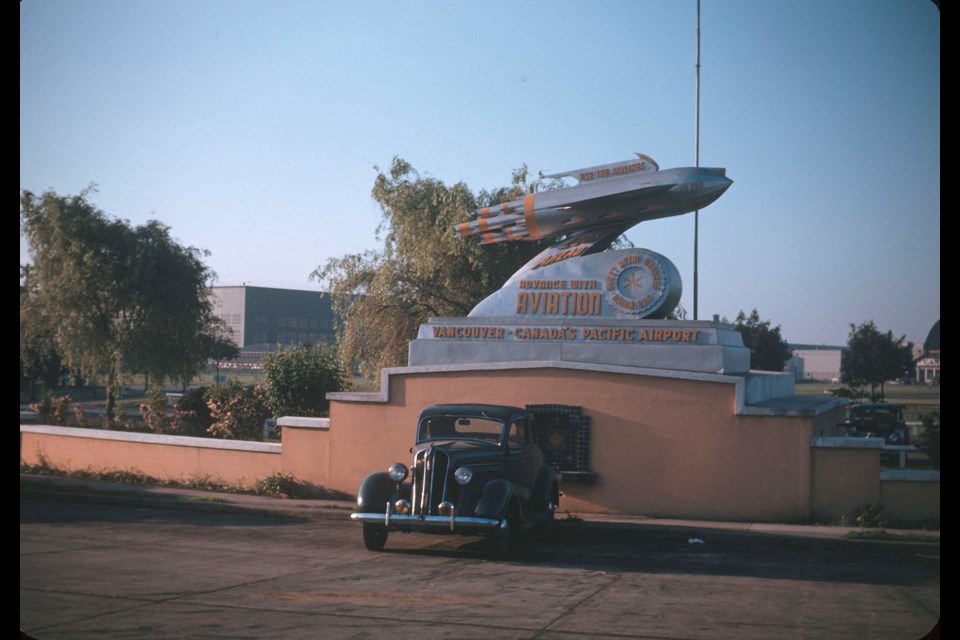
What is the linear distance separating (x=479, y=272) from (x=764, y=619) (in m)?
19.9

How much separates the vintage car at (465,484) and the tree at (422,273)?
552 inches

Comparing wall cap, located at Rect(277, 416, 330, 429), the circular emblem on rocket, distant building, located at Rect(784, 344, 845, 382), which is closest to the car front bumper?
wall cap, located at Rect(277, 416, 330, 429)

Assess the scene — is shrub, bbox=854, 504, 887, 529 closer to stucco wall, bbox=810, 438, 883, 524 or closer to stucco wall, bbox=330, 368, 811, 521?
stucco wall, bbox=810, 438, 883, 524

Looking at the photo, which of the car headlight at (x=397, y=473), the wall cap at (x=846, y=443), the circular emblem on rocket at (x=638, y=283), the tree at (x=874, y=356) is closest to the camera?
the car headlight at (x=397, y=473)

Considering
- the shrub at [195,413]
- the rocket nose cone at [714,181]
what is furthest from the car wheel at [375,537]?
the shrub at [195,413]

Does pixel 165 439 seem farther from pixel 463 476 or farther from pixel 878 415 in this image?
pixel 878 415

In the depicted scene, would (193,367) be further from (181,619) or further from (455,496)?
(181,619)

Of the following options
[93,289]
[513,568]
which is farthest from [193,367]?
[513,568]

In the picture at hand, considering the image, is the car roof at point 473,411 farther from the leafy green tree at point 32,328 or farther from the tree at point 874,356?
the tree at point 874,356

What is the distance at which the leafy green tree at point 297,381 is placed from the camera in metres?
21.8

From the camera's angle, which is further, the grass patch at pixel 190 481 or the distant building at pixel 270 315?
the distant building at pixel 270 315

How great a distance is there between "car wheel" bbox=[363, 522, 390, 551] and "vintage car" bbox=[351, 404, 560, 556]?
1 cm

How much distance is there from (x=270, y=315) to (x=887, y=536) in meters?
38.6

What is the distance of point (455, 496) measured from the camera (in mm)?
11688
